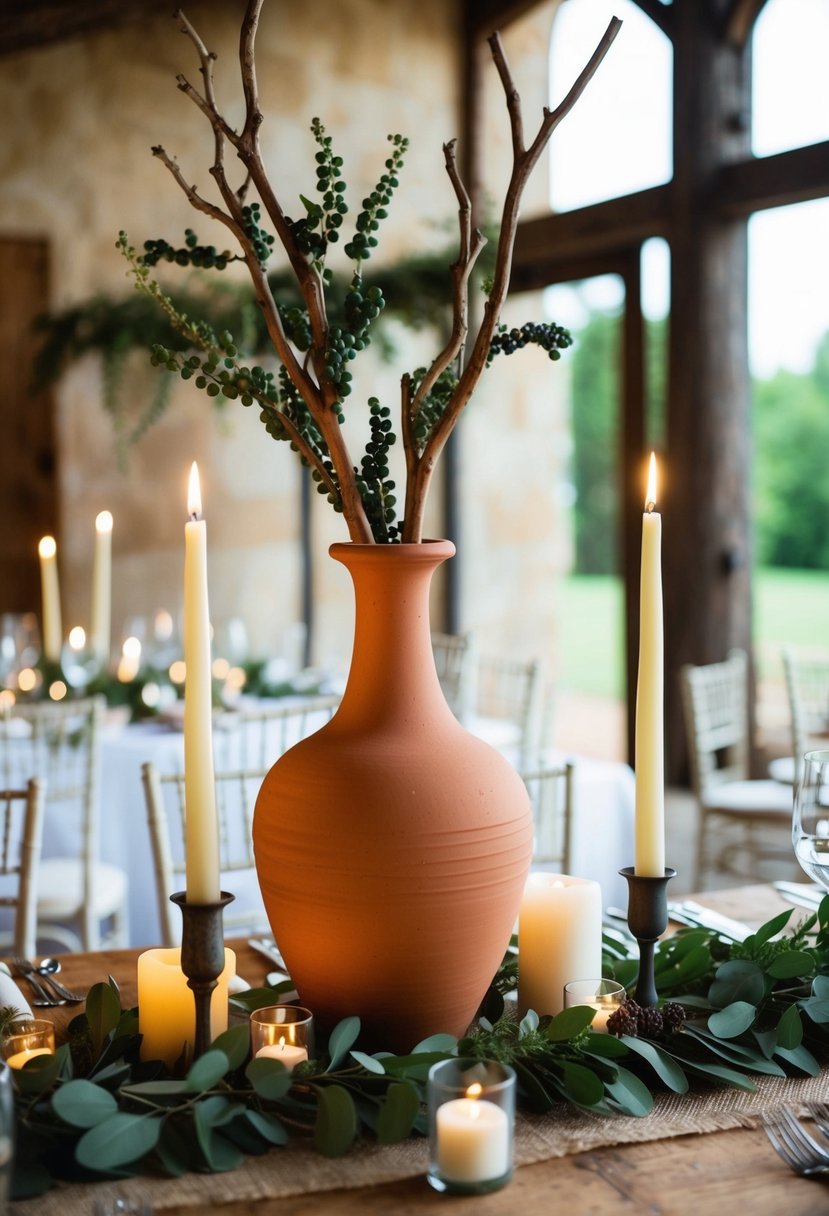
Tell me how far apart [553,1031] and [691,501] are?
3.99 metres

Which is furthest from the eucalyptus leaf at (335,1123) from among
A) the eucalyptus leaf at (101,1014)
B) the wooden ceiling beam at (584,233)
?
the wooden ceiling beam at (584,233)

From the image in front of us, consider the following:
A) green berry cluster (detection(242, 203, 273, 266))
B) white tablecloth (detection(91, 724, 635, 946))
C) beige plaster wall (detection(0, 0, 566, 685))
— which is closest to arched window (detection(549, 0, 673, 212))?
beige plaster wall (detection(0, 0, 566, 685))

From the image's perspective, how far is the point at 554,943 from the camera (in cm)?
112

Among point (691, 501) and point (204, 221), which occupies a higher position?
point (204, 221)

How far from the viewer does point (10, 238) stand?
511 cm

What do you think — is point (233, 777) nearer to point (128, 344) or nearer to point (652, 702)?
point (652, 702)

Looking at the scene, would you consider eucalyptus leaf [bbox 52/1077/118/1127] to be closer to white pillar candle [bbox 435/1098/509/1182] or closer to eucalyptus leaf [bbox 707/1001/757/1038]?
white pillar candle [bbox 435/1098/509/1182]

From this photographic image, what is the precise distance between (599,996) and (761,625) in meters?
5.17

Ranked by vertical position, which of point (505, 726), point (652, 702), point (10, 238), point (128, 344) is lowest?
point (505, 726)

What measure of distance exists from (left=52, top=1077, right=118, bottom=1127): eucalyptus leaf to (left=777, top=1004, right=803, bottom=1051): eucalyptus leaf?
0.52m

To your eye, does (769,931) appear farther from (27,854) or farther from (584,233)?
(584,233)

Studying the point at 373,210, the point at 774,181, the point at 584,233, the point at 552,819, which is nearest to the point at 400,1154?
the point at 373,210

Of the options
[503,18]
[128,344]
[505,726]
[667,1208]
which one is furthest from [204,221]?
[667,1208]

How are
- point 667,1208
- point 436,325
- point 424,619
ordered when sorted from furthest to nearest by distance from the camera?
1. point 436,325
2. point 424,619
3. point 667,1208
